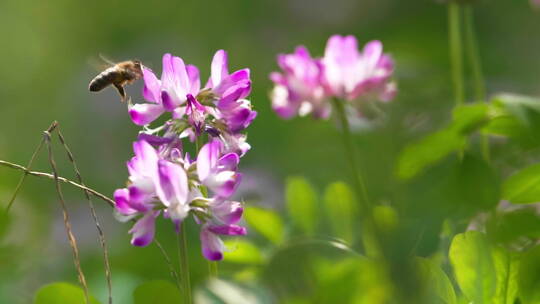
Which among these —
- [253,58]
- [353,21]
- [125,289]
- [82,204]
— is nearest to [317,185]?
[125,289]

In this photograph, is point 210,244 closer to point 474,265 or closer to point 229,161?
point 229,161

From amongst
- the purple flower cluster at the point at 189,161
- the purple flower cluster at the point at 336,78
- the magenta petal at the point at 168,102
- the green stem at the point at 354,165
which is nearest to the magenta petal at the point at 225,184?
the purple flower cluster at the point at 189,161

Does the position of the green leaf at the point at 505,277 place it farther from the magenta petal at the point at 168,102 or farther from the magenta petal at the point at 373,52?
the magenta petal at the point at 373,52

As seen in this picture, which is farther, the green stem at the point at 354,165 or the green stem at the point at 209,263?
the green stem at the point at 354,165

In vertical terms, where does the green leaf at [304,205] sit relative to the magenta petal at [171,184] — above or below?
above

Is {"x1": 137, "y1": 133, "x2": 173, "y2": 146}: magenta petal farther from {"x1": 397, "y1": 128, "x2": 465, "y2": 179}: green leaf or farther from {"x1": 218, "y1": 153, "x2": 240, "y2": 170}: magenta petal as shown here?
{"x1": 397, "y1": 128, "x2": 465, "y2": 179}: green leaf

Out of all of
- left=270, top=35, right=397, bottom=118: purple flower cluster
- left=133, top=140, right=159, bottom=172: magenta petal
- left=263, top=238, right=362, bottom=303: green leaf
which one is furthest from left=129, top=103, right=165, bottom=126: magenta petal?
left=270, top=35, right=397, bottom=118: purple flower cluster

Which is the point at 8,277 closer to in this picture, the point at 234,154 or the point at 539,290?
the point at 234,154

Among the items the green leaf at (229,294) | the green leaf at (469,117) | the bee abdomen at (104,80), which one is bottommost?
the green leaf at (229,294)
